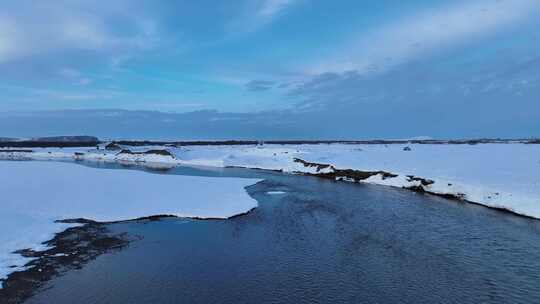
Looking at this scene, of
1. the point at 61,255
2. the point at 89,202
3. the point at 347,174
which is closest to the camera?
the point at 61,255

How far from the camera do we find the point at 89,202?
21.8m

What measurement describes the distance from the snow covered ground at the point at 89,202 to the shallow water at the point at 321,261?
175 cm

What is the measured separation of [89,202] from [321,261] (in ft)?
46.9

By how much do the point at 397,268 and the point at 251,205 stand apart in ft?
38.5

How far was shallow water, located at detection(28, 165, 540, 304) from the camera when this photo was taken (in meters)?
10.8

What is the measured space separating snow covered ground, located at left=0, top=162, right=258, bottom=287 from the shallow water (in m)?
1.75

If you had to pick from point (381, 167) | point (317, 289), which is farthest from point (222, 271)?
point (381, 167)

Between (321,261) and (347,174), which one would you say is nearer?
(321,261)

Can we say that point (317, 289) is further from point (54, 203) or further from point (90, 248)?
point (54, 203)

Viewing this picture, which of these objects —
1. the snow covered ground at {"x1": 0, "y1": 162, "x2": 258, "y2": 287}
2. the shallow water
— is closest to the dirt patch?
the snow covered ground at {"x1": 0, "y1": 162, "x2": 258, "y2": 287}

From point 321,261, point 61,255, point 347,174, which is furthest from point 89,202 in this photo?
point 347,174

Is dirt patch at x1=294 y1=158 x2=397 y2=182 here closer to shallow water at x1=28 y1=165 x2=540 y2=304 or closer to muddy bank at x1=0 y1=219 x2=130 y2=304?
shallow water at x1=28 y1=165 x2=540 y2=304

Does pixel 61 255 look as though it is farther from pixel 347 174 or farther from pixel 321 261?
pixel 347 174

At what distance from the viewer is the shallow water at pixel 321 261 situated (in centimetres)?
1076
